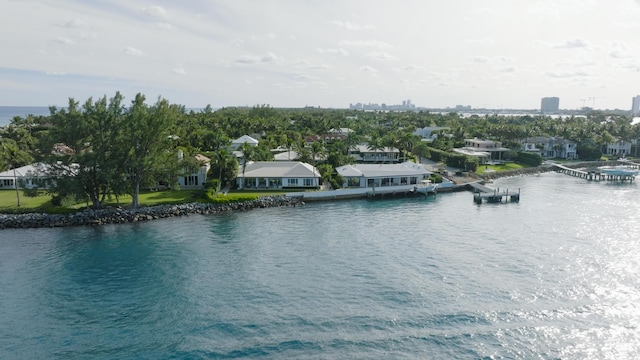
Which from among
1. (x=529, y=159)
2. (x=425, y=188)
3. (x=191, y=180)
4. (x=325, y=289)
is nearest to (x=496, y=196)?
(x=425, y=188)

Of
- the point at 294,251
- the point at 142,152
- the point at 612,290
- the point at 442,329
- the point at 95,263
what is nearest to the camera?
the point at 442,329

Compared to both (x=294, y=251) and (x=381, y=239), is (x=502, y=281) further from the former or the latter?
(x=294, y=251)

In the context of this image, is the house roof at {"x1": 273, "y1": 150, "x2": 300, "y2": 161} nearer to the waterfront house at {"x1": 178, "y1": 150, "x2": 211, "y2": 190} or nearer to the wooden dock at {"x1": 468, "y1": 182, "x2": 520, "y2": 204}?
the waterfront house at {"x1": 178, "y1": 150, "x2": 211, "y2": 190}

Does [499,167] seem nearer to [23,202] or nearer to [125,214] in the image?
[125,214]

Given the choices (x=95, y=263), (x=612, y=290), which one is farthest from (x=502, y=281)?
(x=95, y=263)

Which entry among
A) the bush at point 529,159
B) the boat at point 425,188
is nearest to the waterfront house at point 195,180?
the boat at point 425,188

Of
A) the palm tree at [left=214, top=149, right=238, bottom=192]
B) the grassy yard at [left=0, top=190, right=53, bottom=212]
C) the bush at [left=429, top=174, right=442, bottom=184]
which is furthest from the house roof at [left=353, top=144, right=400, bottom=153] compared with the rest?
the grassy yard at [left=0, top=190, right=53, bottom=212]
